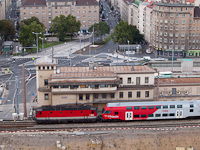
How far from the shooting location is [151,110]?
224 feet

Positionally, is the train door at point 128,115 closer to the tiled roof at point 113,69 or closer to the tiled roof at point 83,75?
the tiled roof at point 83,75

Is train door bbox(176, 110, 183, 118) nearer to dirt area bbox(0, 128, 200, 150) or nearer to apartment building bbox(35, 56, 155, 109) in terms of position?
dirt area bbox(0, 128, 200, 150)

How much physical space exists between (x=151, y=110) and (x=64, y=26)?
92518 millimetres

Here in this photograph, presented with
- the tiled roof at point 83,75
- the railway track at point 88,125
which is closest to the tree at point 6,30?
the tiled roof at point 83,75

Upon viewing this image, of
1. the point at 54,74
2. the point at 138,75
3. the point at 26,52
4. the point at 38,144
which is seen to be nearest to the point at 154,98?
the point at 138,75

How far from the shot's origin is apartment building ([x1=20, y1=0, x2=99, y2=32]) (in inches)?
6786

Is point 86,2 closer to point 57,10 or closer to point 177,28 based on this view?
point 57,10

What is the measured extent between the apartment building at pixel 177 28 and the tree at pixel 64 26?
3400 centimetres

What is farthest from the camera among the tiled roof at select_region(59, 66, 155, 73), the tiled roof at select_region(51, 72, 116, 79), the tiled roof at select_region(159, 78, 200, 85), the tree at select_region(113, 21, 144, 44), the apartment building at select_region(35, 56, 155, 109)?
the tree at select_region(113, 21, 144, 44)

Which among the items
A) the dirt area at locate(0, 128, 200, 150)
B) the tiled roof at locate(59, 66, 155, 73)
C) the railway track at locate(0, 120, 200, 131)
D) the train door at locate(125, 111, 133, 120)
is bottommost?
the dirt area at locate(0, 128, 200, 150)

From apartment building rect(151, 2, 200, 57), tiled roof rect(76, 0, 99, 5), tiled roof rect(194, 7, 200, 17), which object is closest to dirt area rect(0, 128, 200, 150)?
apartment building rect(151, 2, 200, 57)

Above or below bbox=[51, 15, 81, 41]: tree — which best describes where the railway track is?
below

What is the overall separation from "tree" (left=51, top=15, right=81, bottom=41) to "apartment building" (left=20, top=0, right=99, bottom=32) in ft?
44.4

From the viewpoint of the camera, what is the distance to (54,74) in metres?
71.2
